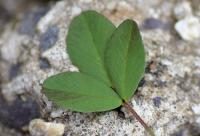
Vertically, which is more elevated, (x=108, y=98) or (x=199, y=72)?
(x=108, y=98)

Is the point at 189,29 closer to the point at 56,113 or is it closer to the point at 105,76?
the point at 105,76

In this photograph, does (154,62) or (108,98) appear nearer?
(108,98)

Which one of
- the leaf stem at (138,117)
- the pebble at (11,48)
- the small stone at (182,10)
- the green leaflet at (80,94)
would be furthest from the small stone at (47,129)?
the small stone at (182,10)

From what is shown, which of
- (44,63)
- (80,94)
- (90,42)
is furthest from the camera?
(44,63)

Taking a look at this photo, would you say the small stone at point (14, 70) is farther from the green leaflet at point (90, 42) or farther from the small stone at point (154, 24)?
the small stone at point (154, 24)

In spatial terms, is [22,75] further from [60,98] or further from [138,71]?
[138,71]

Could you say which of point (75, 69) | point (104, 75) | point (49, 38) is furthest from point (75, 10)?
point (104, 75)

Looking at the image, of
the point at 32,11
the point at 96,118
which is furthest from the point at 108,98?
the point at 32,11
